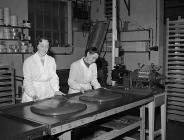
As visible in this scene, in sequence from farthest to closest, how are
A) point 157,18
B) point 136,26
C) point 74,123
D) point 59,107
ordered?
point 136,26 → point 157,18 → point 59,107 → point 74,123

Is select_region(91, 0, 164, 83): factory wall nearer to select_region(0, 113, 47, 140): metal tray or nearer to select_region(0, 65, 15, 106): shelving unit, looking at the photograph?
select_region(0, 65, 15, 106): shelving unit

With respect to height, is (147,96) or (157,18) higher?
(157,18)

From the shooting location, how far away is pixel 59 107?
1953 mm

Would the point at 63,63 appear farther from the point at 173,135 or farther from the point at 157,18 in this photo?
the point at 173,135

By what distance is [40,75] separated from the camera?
2.76 m

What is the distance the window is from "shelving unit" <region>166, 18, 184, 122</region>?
2.84 m

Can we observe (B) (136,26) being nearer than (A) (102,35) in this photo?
Yes

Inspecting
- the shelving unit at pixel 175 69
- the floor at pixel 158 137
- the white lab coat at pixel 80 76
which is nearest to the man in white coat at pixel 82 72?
the white lab coat at pixel 80 76

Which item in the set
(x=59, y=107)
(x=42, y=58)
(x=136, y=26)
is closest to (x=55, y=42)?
(x=136, y=26)

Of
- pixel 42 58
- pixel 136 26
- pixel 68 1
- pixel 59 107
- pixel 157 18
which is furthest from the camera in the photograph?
pixel 68 1

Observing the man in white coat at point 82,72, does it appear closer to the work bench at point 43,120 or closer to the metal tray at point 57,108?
the work bench at point 43,120

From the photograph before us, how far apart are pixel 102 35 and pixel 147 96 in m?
3.70

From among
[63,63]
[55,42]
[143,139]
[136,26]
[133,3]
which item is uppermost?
[133,3]

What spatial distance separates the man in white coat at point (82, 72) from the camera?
3043 mm
